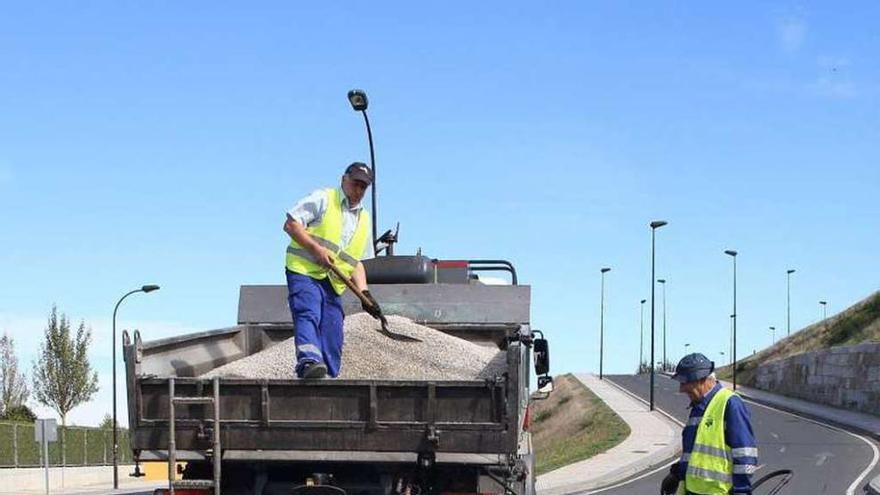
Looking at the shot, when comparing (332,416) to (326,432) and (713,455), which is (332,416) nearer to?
(326,432)

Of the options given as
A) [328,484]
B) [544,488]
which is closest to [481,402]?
[328,484]

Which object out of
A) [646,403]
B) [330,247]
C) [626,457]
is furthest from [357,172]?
[646,403]

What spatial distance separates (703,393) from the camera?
22.8ft

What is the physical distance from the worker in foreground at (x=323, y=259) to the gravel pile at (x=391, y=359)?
1.50 feet

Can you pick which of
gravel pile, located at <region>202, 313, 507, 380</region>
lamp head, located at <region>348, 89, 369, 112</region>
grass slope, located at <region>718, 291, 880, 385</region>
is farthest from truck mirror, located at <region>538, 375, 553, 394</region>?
grass slope, located at <region>718, 291, 880, 385</region>

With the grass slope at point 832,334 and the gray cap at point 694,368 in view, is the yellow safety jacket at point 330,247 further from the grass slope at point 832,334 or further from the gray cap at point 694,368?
the grass slope at point 832,334

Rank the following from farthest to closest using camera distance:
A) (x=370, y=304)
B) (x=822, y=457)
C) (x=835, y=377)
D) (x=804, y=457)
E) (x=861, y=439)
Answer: (x=835, y=377) → (x=861, y=439) → (x=822, y=457) → (x=804, y=457) → (x=370, y=304)

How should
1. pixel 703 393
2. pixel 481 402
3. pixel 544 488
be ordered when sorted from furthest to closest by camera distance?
pixel 544 488 < pixel 481 402 < pixel 703 393

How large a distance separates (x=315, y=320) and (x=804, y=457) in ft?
88.0

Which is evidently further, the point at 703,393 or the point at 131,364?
the point at 131,364

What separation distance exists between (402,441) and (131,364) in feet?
6.05

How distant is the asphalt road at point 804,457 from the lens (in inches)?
969

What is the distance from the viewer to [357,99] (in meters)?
20.0

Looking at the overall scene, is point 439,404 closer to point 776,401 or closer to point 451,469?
point 451,469
